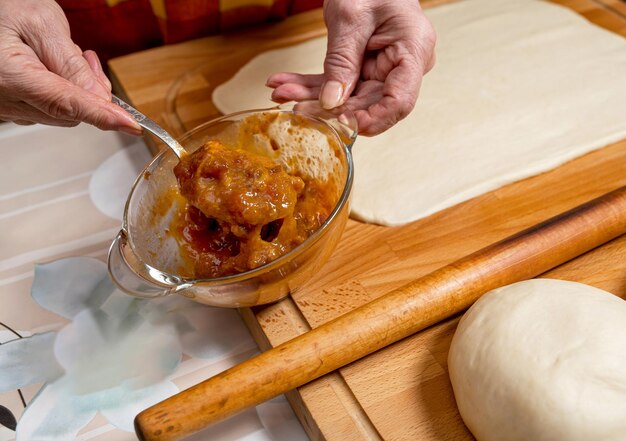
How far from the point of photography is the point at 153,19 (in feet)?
5.29

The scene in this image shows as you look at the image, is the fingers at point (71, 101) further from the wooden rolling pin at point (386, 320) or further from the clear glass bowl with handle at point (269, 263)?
the wooden rolling pin at point (386, 320)

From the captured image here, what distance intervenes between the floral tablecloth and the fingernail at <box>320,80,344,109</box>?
41cm

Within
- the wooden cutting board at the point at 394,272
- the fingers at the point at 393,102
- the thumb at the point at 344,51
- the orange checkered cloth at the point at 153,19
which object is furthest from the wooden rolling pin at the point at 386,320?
the orange checkered cloth at the point at 153,19

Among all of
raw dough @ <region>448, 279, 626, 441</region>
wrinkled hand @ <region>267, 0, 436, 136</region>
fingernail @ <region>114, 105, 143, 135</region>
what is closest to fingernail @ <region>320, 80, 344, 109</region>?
wrinkled hand @ <region>267, 0, 436, 136</region>

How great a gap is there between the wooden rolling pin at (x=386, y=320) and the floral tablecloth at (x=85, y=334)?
13 cm

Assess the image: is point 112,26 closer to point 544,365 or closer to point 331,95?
Result: point 331,95

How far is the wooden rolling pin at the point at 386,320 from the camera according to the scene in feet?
2.62

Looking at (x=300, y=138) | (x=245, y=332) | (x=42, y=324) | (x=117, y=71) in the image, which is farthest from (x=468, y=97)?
(x=42, y=324)

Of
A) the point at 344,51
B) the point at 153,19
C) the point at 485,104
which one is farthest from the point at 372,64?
the point at 153,19

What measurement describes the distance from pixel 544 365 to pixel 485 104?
28.5 inches

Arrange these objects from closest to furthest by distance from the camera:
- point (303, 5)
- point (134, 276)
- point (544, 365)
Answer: point (544, 365) < point (134, 276) < point (303, 5)

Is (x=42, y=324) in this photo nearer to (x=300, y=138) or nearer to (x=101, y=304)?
(x=101, y=304)

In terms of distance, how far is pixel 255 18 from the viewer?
166 cm

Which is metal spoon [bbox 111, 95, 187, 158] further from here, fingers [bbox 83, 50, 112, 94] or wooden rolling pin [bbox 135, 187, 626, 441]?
wooden rolling pin [bbox 135, 187, 626, 441]
